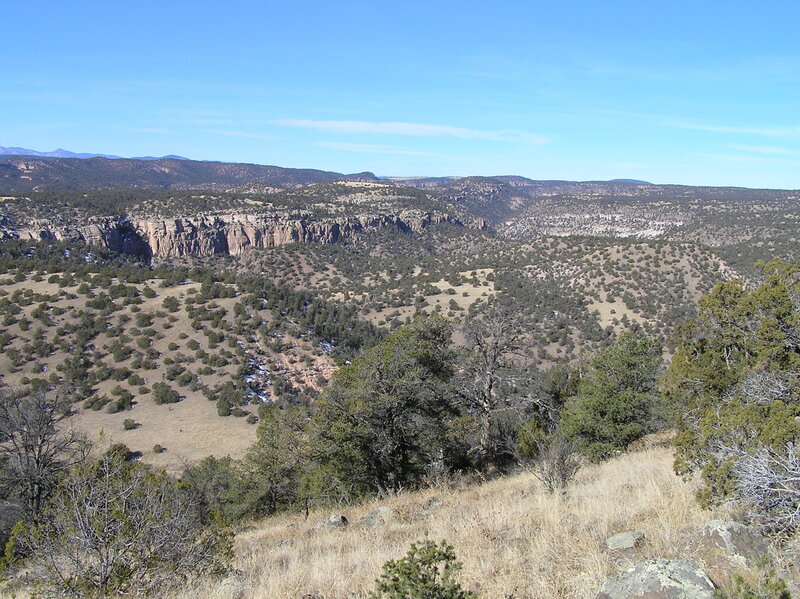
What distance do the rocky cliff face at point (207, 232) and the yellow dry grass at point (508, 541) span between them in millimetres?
75540

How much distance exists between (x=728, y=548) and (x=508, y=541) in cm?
224

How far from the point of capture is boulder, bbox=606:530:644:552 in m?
4.58

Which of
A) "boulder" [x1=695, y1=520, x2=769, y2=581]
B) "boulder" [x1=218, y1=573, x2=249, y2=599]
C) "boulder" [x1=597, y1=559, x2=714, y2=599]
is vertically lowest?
"boulder" [x1=218, y1=573, x2=249, y2=599]

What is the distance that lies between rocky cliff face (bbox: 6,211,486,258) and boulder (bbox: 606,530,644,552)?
7886cm

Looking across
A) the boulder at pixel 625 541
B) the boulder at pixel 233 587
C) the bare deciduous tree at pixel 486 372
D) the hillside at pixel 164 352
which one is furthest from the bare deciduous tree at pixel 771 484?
the hillside at pixel 164 352

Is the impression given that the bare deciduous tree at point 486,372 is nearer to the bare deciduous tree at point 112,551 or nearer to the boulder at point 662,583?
the bare deciduous tree at point 112,551

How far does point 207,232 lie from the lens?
83.9 meters

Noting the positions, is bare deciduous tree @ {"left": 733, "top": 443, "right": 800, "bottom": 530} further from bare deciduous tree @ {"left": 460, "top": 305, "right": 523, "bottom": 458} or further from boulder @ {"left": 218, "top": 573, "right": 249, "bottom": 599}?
bare deciduous tree @ {"left": 460, "top": 305, "right": 523, "bottom": 458}

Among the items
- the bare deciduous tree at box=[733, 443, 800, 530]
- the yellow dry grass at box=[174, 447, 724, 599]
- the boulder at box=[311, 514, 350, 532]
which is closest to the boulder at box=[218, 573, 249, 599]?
the yellow dry grass at box=[174, 447, 724, 599]

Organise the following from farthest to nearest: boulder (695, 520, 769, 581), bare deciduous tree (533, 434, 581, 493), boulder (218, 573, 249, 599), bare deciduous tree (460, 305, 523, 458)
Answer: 1. bare deciduous tree (460, 305, 523, 458)
2. bare deciduous tree (533, 434, 581, 493)
3. boulder (218, 573, 249, 599)
4. boulder (695, 520, 769, 581)

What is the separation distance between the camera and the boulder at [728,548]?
3684 mm

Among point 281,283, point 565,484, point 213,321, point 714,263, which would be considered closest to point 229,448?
point 213,321

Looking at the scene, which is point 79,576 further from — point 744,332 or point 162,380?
point 162,380

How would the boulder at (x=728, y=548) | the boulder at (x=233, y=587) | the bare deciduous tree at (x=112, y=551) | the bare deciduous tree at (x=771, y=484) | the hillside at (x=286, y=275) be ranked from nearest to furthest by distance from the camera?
the boulder at (x=728, y=548), the bare deciduous tree at (x=771, y=484), the bare deciduous tree at (x=112, y=551), the boulder at (x=233, y=587), the hillside at (x=286, y=275)
